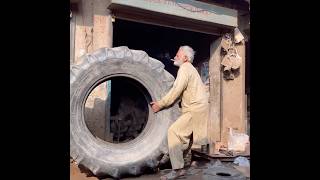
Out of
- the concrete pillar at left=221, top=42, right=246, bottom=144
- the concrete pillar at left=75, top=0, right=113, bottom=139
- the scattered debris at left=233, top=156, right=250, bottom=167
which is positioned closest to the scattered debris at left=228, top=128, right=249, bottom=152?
the concrete pillar at left=221, top=42, right=246, bottom=144

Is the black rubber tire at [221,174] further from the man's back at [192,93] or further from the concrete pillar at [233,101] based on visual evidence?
the concrete pillar at [233,101]

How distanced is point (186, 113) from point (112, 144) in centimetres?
111

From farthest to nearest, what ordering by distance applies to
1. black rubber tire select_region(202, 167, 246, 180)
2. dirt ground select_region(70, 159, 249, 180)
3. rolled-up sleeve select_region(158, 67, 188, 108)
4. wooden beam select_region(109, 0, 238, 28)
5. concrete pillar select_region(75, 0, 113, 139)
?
wooden beam select_region(109, 0, 238, 28), concrete pillar select_region(75, 0, 113, 139), rolled-up sleeve select_region(158, 67, 188, 108), dirt ground select_region(70, 159, 249, 180), black rubber tire select_region(202, 167, 246, 180)

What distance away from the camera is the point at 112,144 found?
4.35 metres

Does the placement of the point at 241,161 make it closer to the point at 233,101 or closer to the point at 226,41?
the point at 233,101

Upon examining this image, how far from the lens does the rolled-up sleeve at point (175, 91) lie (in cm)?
436

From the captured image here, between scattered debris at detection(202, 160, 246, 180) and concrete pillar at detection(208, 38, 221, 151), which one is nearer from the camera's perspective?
scattered debris at detection(202, 160, 246, 180)

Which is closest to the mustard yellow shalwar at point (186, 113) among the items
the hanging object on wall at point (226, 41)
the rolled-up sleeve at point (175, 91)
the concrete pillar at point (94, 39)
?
the rolled-up sleeve at point (175, 91)

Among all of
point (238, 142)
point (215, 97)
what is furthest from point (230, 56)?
point (238, 142)

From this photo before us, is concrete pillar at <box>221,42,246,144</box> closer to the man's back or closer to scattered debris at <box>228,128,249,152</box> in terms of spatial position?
scattered debris at <box>228,128,249,152</box>

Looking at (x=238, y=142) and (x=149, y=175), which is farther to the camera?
(x=238, y=142)

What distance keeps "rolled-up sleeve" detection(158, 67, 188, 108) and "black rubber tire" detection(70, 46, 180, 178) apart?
142 millimetres

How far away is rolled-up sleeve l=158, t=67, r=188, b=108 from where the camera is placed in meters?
4.36
